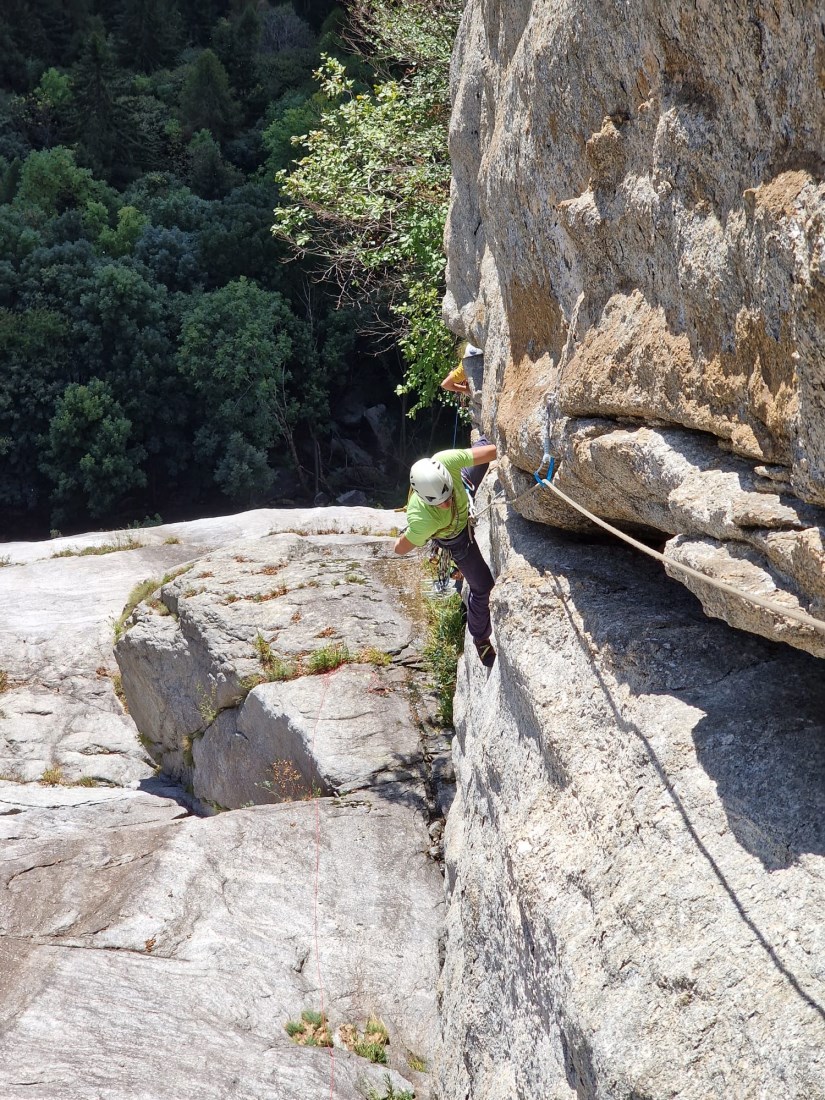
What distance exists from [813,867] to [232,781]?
9212mm

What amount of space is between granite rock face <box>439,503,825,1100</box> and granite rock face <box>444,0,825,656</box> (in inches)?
27.8

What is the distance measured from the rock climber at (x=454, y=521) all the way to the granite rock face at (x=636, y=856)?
128cm

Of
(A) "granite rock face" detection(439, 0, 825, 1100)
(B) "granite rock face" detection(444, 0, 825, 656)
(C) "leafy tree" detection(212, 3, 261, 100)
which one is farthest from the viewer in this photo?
(C) "leafy tree" detection(212, 3, 261, 100)

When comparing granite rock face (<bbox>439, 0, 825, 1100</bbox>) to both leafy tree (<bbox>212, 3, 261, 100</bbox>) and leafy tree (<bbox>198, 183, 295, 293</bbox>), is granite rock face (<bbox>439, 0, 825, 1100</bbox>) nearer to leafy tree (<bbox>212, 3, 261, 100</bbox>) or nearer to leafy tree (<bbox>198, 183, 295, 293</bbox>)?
leafy tree (<bbox>198, 183, 295, 293</bbox>)

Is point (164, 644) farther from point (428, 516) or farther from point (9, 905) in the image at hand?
point (428, 516)

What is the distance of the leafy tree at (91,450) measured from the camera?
31.5 m

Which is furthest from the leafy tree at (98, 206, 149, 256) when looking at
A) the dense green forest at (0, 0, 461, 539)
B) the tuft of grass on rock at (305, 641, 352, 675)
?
the tuft of grass on rock at (305, 641, 352, 675)

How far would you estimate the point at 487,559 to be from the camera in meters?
9.05

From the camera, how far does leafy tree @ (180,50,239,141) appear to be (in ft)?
132

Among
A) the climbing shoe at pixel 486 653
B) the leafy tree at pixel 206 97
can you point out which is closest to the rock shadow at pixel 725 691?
the climbing shoe at pixel 486 653

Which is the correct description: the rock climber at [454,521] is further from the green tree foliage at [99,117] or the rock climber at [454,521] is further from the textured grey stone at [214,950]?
the green tree foliage at [99,117]

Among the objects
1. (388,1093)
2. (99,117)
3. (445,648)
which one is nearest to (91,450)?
(99,117)

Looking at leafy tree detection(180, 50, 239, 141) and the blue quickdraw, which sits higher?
leafy tree detection(180, 50, 239, 141)

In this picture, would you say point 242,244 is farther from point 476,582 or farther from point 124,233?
point 476,582
